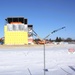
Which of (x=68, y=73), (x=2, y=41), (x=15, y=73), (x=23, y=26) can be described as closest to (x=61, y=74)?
(x=68, y=73)

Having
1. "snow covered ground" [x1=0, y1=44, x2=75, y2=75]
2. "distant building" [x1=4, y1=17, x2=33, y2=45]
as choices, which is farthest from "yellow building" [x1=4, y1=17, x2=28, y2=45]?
"snow covered ground" [x1=0, y1=44, x2=75, y2=75]

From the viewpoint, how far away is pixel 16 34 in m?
102

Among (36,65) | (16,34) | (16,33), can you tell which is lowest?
(36,65)

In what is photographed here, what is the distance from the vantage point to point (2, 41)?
10788 cm

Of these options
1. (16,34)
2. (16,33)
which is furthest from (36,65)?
(16,33)

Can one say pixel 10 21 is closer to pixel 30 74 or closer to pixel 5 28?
pixel 5 28

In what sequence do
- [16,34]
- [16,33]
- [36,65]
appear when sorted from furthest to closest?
[16,33], [16,34], [36,65]

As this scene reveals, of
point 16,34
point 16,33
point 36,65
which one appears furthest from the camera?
point 16,33

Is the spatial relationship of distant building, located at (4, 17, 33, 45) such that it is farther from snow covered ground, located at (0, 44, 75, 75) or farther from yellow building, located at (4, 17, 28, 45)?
snow covered ground, located at (0, 44, 75, 75)

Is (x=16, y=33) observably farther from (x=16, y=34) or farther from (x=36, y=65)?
(x=36, y=65)

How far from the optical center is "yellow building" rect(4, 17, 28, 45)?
101m

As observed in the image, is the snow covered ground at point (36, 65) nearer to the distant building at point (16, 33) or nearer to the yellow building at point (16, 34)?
the distant building at point (16, 33)

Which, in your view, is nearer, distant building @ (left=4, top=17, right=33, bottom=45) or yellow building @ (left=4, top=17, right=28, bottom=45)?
distant building @ (left=4, top=17, right=33, bottom=45)

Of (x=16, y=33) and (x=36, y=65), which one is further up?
(x=16, y=33)
